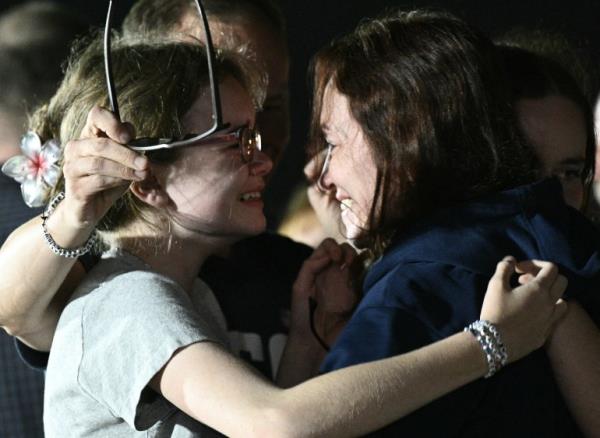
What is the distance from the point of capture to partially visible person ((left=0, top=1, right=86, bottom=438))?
1.88 metres

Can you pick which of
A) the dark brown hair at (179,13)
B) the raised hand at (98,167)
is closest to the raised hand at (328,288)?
the raised hand at (98,167)

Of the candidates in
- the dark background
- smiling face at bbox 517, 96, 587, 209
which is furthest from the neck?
the dark background

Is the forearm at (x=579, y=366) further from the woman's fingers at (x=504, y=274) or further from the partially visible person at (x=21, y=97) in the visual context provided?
the partially visible person at (x=21, y=97)

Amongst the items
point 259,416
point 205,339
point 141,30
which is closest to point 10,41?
point 141,30

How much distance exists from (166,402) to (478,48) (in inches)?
24.4

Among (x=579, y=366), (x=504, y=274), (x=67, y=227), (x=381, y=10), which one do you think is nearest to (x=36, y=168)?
(x=67, y=227)

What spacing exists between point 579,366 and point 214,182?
60 cm

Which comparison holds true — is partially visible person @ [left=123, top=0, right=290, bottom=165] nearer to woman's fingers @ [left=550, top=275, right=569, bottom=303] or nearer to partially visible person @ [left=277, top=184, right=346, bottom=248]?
partially visible person @ [left=277, top=184, right=346, bottom=248]

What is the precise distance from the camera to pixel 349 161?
1584mm

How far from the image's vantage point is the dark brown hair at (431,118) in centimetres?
151

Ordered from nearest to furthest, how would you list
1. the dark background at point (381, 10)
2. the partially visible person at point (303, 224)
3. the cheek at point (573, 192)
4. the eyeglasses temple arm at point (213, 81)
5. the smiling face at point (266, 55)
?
1. the eyeglasses temple arm at point (213, 81)
2. the cheek at point (573, 192)
3. the smiling face at point (266, 55)
4. the partially visible person at point (303, 224)
5. the dark background at point (381, 10)

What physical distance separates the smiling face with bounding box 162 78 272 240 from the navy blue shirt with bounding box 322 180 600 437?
1.02 feet

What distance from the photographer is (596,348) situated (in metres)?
1.45

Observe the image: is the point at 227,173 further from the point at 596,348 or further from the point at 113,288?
the point at 596,348
